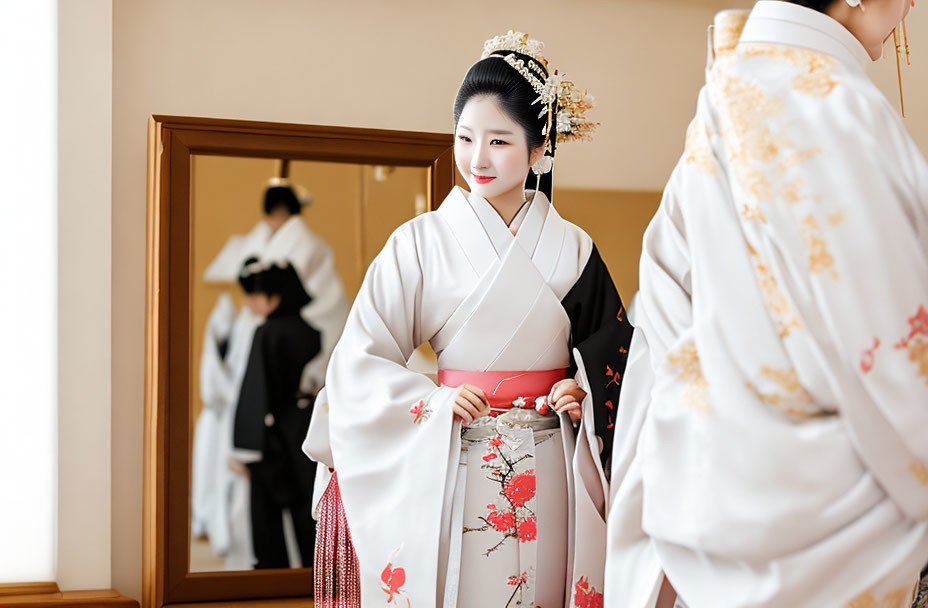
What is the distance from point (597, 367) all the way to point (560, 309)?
159 millimetres

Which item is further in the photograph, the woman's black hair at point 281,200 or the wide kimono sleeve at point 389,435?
the woman's black hair at point 281,200

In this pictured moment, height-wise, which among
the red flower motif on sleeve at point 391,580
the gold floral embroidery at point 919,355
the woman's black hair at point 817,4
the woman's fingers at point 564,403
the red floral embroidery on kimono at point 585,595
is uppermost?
the woman's black hair at point 817,4

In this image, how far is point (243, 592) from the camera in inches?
128

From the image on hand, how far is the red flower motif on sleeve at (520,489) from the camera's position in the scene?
205 centimetres

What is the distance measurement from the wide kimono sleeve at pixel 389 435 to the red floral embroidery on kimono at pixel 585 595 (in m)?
0.31

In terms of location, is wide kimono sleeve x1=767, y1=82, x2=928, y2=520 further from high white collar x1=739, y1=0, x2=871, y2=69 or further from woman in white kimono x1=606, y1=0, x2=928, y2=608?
high white collar x1=739, y1=0, x2=871, y2=69

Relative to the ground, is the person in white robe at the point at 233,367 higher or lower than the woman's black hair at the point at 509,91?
lower

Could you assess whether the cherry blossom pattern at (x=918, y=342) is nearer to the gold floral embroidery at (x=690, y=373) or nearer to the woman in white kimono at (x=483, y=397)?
the gold floral embroidery at (x=690, y=373)

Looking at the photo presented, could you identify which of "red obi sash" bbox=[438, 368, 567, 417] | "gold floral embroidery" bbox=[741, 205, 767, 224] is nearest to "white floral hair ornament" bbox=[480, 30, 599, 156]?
"red obi sash" bbox=[438, 368, 567, 417]

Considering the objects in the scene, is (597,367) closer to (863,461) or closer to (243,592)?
(863,461)

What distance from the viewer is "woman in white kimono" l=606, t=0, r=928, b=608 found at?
128 cm

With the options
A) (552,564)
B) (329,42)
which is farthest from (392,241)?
(329,42)

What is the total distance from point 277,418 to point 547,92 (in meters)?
1.60

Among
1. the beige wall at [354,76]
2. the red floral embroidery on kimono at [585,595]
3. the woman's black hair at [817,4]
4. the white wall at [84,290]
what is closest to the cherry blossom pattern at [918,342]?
the woman's black hair at [817,4]
